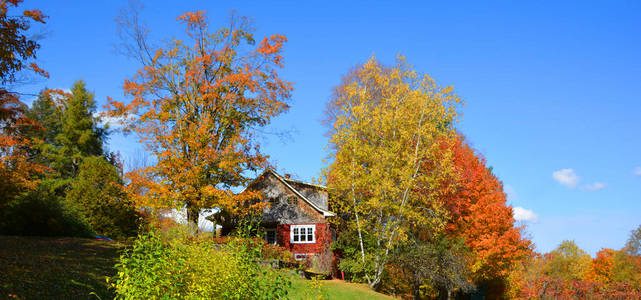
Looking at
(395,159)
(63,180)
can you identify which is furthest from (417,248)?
(63,180)

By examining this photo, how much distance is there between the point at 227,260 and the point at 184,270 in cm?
81

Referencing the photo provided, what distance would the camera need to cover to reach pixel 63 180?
38.9 meters

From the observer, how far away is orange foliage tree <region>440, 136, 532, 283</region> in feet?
98.0

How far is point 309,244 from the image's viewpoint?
3262 cm

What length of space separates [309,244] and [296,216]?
6.89ft

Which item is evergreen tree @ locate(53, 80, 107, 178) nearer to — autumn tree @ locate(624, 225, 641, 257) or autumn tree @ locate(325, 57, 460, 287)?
autumn tree @ locate(325, 57, 460, 287)

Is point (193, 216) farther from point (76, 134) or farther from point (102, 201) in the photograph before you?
point (76, 134)

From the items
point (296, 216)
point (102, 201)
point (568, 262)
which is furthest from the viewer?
point (568, 262)

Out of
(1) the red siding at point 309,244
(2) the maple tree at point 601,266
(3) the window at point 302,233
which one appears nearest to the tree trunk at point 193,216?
(1) the red siding at point 309,244

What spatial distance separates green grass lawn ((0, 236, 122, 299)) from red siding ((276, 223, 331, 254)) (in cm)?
1458

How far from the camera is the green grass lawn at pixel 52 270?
1187 cm

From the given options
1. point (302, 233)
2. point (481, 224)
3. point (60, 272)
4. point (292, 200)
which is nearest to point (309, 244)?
point (302, 233)

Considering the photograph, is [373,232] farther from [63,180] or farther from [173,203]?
[63,180]

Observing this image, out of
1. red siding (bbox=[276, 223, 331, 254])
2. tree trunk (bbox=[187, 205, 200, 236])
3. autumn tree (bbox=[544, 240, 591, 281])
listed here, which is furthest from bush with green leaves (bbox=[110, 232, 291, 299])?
autumn tree (bbox=[544, 240, 591, 281])
